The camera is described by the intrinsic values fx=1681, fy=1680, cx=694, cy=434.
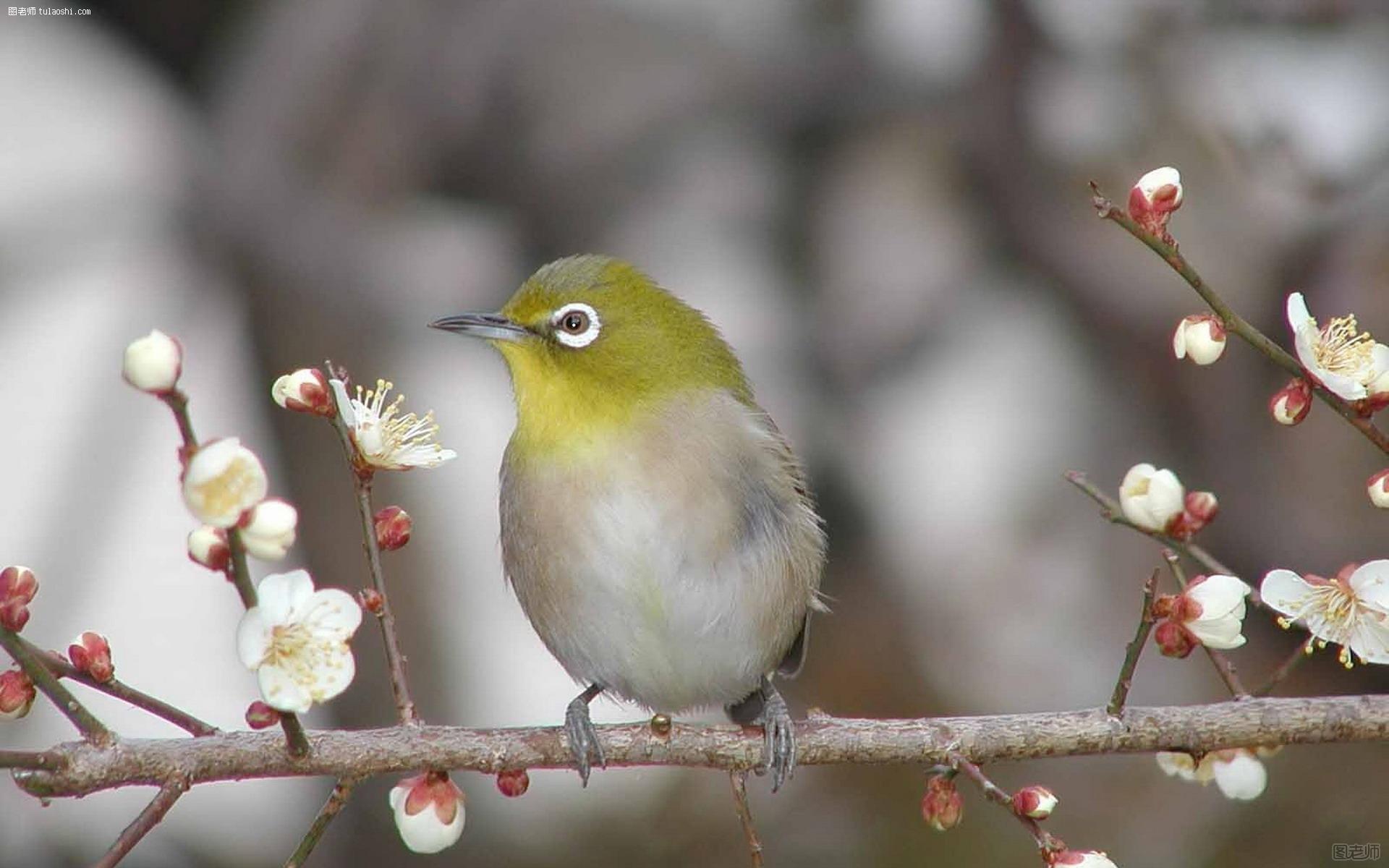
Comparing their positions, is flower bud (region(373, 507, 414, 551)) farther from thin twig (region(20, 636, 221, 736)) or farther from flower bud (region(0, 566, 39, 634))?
flower bud (region(0, 566, 39, 634))

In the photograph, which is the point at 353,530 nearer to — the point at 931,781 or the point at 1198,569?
the point at 1198,569

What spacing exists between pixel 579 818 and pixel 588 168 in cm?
290

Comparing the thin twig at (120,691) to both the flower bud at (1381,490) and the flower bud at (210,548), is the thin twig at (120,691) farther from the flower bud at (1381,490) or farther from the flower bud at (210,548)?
the flower bud at (1381,490)

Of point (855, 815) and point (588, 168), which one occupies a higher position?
point (588, 168)

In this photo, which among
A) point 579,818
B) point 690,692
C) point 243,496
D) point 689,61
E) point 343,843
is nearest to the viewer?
point 243,496

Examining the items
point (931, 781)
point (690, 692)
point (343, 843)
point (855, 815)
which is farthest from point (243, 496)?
point (343, 843)

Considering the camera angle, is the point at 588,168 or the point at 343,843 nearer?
the point at 343,843

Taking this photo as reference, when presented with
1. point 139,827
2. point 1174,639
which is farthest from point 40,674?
point 1174,639

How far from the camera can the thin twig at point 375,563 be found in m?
2.69

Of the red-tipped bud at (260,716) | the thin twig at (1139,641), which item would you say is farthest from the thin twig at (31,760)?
the thin twig at (1139,641)

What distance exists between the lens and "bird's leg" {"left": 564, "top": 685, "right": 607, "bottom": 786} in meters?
3.28

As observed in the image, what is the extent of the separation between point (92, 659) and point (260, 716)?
28 cm

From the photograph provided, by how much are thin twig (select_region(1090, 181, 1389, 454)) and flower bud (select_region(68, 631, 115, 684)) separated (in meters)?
1.59

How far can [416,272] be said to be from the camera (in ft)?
23.8
